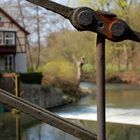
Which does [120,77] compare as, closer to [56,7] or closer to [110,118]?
[110,118]

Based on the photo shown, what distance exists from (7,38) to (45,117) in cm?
4126

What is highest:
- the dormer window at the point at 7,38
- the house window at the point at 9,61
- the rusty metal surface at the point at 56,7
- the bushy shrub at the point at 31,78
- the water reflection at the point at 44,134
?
the dormer window at the point at 7,38

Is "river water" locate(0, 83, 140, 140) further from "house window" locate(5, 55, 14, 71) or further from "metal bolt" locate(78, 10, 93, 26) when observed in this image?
"metal bolt" locate(78, 10, 93, 26)

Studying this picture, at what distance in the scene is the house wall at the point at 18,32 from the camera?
44.6m

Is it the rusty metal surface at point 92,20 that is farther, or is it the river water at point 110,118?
the river water at point 110,118

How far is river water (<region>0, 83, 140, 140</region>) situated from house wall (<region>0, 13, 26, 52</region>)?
9710 mm

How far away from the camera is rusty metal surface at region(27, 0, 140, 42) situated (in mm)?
2779

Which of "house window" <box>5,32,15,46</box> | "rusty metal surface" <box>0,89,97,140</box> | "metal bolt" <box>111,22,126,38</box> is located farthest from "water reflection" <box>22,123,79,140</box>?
"house window" <box>5,32,15,46</box>

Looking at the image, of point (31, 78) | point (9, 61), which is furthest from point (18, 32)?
point (31, 78)

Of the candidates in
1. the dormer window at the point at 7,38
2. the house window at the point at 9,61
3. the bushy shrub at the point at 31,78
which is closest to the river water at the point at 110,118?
the bushy shrub at the point at 31,78

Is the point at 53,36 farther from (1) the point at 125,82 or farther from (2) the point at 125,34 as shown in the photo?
(2) the point at 125,34

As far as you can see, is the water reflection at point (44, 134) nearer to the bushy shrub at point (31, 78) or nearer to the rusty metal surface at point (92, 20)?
the bushy shrub at point (31, 78)

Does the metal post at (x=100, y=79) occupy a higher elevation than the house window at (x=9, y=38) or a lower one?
lower

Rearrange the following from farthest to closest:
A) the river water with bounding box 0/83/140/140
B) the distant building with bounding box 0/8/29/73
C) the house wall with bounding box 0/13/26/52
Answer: the house wall with bounding box 0/13/26/52
the distant building with bounding box 0/8/29/73
the river water with bounding box 0/83/140/140
